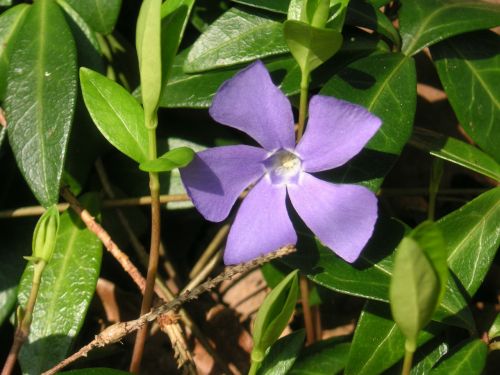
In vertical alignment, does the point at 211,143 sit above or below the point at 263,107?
below

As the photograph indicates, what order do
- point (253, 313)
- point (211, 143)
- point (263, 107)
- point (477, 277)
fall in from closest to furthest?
point (263, 107), point (477, 277), point (211, 143), point (253, 313)

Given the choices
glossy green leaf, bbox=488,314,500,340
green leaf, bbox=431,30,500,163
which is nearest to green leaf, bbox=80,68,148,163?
green leaf, bbox=431,30,500,163

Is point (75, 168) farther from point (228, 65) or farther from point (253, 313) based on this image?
point (253, 313)

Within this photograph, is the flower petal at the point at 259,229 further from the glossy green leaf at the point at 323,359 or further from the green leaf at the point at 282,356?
the glossy green leaf at the point at 323,359

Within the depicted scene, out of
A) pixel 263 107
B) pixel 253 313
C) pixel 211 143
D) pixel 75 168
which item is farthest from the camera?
pixel 253 313

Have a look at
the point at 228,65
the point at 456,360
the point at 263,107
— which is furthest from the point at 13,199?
the point at 456,360

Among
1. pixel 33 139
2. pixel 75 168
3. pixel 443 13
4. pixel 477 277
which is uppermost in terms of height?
pixel 443 13

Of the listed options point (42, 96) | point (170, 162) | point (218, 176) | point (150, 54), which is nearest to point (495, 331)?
point (218, 176)

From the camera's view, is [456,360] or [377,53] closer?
[456,360]
